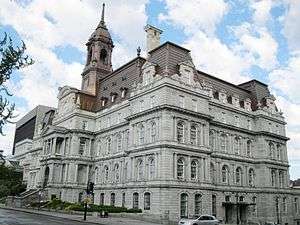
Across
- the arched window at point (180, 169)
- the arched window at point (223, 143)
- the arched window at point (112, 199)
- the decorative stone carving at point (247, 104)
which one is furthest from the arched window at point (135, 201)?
the decorative stone carving at point (247, 104)

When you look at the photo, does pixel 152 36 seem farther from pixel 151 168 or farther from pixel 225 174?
pixel 225 174

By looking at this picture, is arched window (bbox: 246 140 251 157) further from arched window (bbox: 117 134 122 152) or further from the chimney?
the chimney

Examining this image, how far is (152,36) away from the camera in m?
62.7

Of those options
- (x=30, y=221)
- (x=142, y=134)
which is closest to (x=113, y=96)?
(x=142, y=134)

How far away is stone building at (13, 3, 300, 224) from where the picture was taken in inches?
1873

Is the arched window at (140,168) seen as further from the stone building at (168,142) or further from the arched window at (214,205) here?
the arched window at (214,205)

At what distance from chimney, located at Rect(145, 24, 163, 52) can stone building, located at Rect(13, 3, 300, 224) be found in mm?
183

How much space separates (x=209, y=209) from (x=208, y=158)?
7.07 m

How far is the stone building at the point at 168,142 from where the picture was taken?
4756 cm

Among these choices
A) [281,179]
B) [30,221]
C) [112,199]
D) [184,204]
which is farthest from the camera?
[281,179]

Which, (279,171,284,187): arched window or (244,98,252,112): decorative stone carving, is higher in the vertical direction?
(244,98,252,112): decorative stone carving

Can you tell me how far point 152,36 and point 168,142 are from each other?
23946 millimetres

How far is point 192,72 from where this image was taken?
52719mm

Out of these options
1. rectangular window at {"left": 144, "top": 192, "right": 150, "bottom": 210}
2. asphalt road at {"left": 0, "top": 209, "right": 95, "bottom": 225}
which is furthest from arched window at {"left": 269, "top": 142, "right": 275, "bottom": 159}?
asphalt road at {"left": 0, "top": 209, "right": 95, "bottom": 225}
